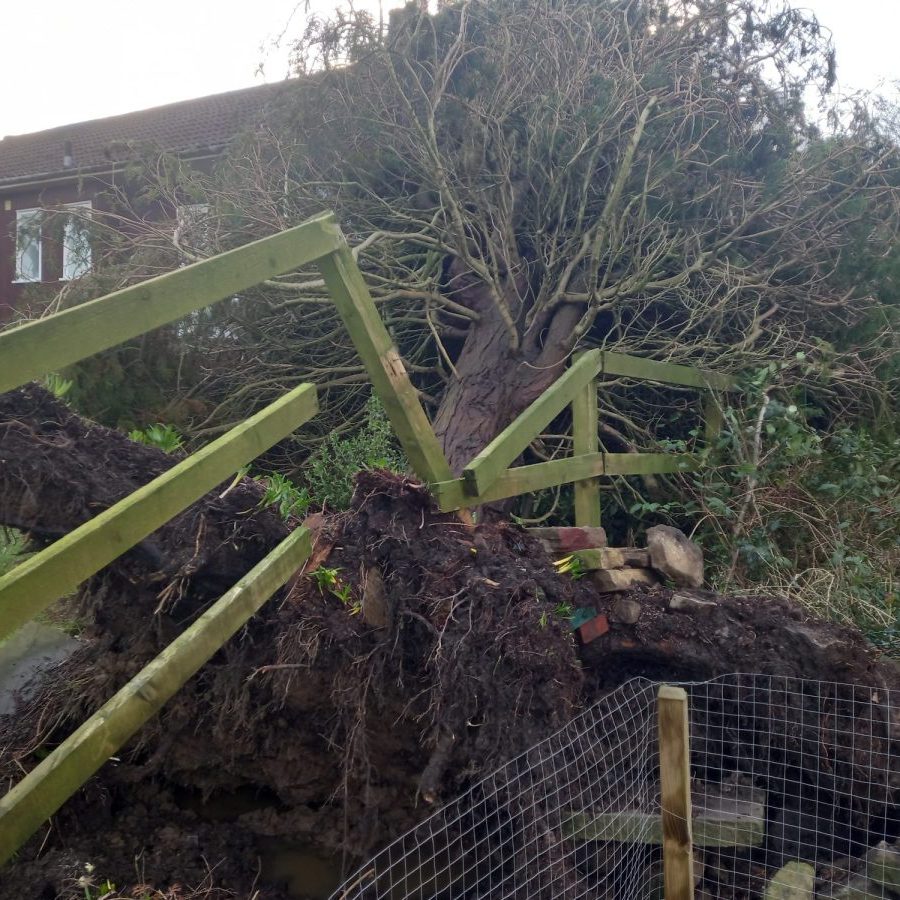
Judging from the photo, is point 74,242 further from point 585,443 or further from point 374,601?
point 374,601

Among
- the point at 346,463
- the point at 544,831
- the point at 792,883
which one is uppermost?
the point at 346,463

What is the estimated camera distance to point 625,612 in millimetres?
4699

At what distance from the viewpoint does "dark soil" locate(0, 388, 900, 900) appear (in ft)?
12.3

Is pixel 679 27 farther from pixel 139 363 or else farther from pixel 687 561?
pixel 139 363

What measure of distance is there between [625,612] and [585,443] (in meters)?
1.12

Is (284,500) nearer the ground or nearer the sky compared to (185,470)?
nearer the ground

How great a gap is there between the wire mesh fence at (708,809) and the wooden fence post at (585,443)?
42.1 inches

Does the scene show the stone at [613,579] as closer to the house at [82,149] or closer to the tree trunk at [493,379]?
the tree trunk at [493,379]

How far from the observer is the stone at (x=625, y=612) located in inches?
184

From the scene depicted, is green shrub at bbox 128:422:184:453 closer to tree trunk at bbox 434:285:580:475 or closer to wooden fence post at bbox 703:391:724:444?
tree trunk at bbox 434:285:580:475

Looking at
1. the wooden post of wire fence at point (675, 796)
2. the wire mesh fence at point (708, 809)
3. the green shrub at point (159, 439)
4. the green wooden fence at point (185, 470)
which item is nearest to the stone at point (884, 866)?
the wire mesh fence at point (708, 809)

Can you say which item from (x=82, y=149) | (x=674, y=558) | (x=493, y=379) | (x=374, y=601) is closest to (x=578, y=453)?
(x=674, y=558)

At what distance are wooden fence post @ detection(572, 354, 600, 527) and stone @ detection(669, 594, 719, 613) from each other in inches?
29.8

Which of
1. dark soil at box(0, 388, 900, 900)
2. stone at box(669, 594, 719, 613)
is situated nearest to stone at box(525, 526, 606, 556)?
dark soil at box(0, 388, 900, 900)
